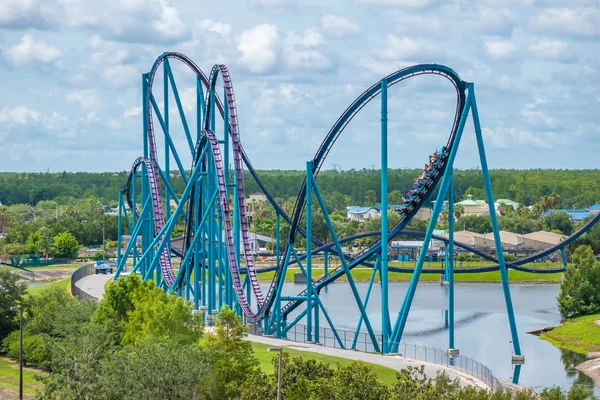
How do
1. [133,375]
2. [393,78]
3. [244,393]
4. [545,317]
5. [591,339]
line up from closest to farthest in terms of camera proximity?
[244,393], [133,375], [393,78], [591,339], [545,317]

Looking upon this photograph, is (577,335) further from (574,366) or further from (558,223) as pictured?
(558,223)

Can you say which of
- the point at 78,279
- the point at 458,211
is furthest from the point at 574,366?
the point at 458,211

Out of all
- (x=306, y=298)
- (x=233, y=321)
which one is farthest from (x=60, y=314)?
(x=233, y=321)

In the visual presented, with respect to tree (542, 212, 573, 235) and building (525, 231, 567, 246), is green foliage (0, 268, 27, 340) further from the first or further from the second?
tree (542, 212, 573, 235)

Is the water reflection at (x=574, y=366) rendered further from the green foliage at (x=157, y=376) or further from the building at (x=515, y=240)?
the building at (x=515, y=240)

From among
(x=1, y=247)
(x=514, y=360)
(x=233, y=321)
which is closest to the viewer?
(x=233, y=321)

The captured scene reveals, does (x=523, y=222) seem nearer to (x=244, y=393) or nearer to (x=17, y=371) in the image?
(x=17, y=371)
